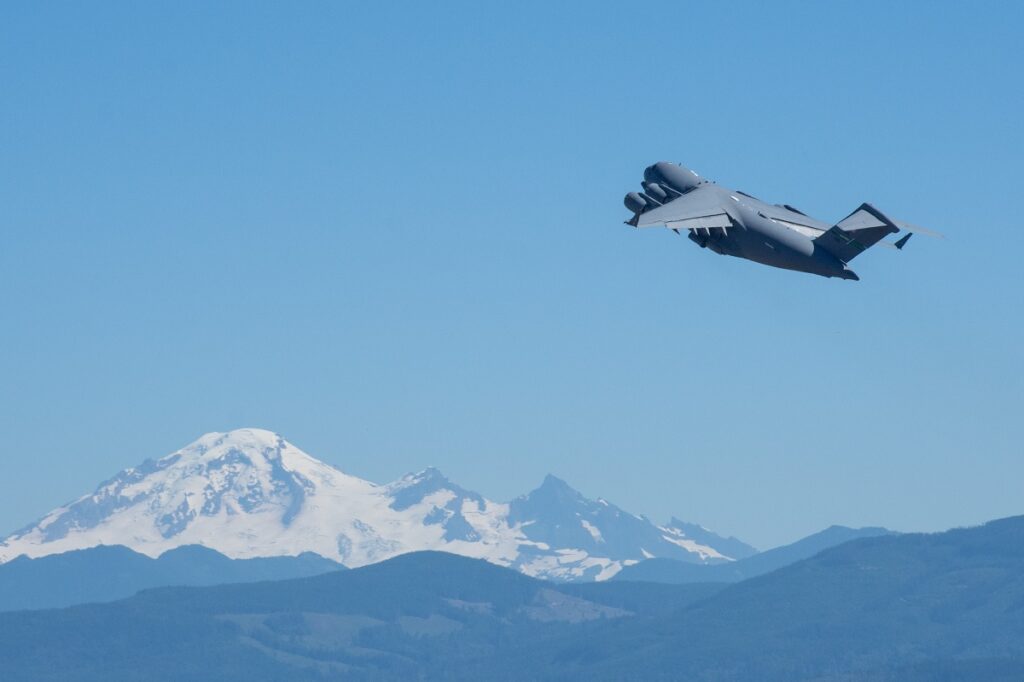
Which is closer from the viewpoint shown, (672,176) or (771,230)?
(771,230)

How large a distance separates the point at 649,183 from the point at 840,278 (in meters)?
14.3

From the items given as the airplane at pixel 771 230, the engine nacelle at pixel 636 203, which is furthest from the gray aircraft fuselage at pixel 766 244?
the engine nacelle at pixel 636 203

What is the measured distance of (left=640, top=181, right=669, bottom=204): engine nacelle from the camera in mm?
91312

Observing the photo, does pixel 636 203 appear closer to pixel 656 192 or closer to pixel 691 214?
pixel 656 192

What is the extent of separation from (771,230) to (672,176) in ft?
42.4

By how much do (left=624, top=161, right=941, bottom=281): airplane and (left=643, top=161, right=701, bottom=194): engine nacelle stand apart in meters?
4.57

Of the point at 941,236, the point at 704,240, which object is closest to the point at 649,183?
the point at 704,240

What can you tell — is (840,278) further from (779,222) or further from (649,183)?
(649,183)

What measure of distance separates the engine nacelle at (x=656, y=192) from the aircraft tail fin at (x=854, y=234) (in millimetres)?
9753

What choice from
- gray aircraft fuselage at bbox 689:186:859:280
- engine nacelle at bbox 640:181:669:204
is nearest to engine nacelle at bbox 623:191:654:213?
engine nacelle at bbox 640:181:669:204

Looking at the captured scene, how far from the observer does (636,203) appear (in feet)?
297

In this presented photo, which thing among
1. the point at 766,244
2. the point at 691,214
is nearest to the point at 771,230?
the point at 766,244

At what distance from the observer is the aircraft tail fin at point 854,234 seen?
8494 centimetres

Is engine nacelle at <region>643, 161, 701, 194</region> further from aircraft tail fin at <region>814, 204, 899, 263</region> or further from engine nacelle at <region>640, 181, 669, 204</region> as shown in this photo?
aircraft tail fin at <region>814, 204, 899, 263</region>
